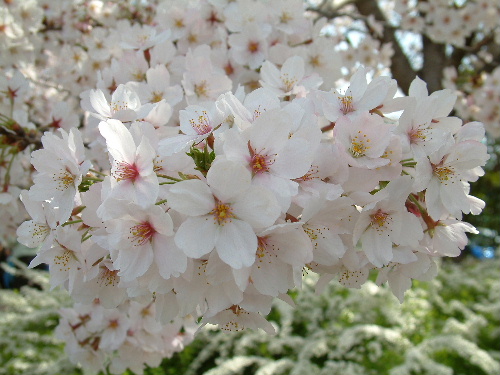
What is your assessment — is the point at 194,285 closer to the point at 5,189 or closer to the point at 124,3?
the point at 5,189

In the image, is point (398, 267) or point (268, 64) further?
point (268, 64)

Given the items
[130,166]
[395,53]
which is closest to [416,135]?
[130,166]

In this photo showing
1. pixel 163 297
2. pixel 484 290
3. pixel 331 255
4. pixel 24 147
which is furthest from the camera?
pixel 484 290

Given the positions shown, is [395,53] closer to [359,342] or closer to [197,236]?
[359,342]

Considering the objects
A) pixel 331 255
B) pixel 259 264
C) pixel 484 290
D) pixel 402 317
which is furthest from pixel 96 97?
pixel 484 290

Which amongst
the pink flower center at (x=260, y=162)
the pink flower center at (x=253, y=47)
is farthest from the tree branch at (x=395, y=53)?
the pink flower center at (x=260, y=162)

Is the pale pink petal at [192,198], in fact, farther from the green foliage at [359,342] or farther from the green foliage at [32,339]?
the green foliage at [32,339]
